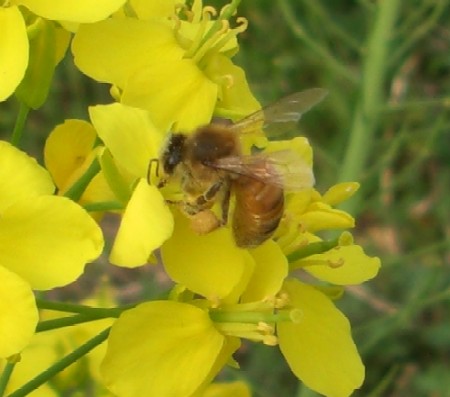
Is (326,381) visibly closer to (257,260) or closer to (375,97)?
(257,260)

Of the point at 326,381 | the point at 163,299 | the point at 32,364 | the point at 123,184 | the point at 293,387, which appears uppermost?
the point at 123,184

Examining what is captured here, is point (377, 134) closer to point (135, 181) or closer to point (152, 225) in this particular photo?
point (135, 181)

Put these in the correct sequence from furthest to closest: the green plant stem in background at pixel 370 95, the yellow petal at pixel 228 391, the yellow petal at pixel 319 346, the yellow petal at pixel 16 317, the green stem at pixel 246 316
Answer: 1. the green plant stem in background at pixel 370 95
2. the yellow petal at pixel 228 391
3. the yellow petal at pixel 319 346
4. the green stem at pixel 246 316
5. the yellow petal at pixel 16 317

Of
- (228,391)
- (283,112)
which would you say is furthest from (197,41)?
(228,391)

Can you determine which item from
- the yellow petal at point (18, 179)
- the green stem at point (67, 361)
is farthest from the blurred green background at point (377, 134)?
the yellow petal at point (18, 179)

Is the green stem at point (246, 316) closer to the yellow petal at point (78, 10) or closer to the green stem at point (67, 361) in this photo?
the green stem at point (67, 361)

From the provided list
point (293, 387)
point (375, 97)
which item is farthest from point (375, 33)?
point (293, 387)
